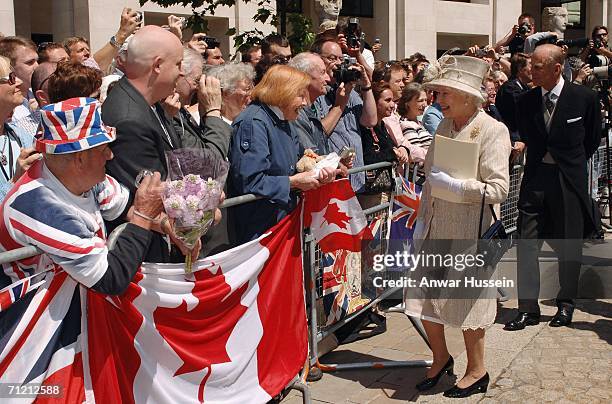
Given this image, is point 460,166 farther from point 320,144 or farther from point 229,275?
point 229,275

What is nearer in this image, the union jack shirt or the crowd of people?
the union jack shirt

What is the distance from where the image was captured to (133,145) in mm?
3387

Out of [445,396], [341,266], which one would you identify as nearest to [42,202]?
[341,266]

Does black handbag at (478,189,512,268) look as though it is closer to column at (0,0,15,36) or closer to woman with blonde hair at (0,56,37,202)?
woman with blonde hair at (0,56,37,202)

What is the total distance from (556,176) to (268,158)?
3166mm

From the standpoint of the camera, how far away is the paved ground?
4715mm

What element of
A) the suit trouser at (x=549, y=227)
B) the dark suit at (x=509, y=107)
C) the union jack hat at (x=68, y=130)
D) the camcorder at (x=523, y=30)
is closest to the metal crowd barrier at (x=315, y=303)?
the union jack hat at (x=68, y=130)

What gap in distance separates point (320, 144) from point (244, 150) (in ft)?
4.22

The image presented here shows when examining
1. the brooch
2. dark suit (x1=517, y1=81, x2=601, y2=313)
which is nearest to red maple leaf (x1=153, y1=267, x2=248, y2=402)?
the brooch

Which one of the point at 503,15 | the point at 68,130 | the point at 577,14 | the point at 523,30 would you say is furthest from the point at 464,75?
the point at 577,14

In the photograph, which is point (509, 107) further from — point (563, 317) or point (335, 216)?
point (335, 216)

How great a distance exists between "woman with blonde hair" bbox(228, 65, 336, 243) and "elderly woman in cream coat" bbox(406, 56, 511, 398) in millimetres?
848

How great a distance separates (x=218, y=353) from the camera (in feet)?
12.0

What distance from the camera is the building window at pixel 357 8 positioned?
26062 mm
